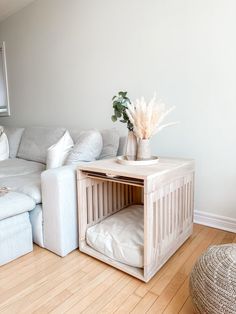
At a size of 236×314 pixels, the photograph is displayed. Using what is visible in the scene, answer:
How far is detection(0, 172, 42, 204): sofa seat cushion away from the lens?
5.85 ft

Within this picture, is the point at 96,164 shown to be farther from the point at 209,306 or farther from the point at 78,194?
the point at 209,306

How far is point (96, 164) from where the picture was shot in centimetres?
163

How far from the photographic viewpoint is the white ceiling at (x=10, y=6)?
310 centimetres

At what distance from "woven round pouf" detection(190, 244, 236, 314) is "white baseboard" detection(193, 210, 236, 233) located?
0.86 meters

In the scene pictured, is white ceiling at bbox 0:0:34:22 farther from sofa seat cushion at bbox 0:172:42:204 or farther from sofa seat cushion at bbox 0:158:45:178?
sofa seat cushion at bbox 0:172:42:204

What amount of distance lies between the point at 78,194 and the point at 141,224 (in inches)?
18.9

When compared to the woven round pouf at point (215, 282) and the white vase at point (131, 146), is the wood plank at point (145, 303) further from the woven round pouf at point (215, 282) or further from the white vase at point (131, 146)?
the white vase at point (131, 146)

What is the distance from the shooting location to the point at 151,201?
135cm

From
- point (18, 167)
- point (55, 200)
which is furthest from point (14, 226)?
point (18, 167)

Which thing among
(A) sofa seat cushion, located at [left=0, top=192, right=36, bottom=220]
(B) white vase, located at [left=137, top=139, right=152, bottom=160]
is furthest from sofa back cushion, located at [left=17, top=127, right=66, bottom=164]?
(B) white vase, located at [left=137, top=139, right=152, bottom=160]

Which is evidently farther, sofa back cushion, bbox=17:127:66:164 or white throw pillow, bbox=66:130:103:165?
sofa back cushion, bbox=17:127:66:164

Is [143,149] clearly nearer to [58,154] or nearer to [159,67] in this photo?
[58,154]

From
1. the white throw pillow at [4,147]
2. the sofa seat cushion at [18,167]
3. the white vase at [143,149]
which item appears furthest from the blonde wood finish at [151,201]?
the white throw pillow at [4,147]

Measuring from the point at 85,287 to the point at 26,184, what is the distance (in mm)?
913
